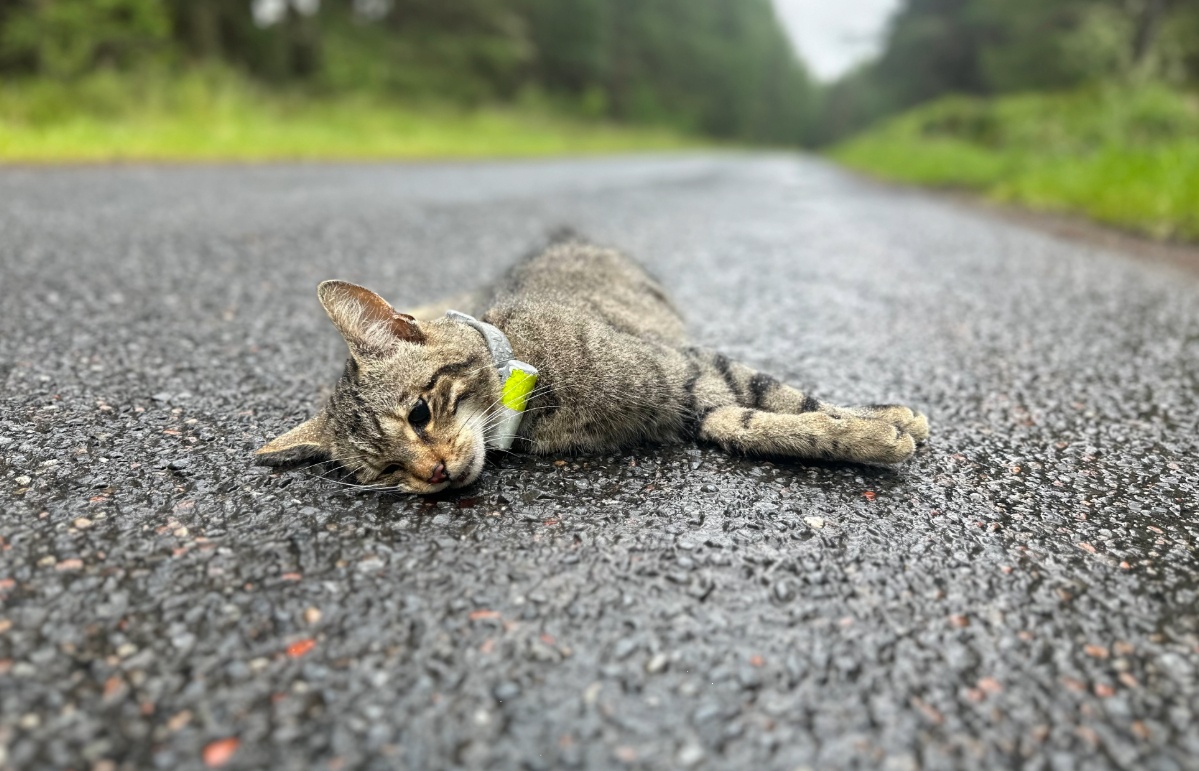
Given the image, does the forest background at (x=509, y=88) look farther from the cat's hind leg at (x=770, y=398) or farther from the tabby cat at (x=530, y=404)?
the tabby cat at (x=530, y=404)

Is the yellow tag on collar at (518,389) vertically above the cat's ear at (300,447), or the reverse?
the yellow tag on collar at (518,389)

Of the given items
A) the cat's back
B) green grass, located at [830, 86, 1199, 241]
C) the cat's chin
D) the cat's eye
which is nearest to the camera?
the cat's chin

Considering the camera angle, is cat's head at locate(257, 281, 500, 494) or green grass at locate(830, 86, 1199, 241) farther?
green grass at locate(830, 86, 1199, 241)

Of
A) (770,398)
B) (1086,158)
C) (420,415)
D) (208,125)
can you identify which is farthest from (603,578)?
(208,125)

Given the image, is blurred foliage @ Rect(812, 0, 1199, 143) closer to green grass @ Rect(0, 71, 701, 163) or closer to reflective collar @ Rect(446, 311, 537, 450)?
green grass @ Rect(0, 71, 701, 163)

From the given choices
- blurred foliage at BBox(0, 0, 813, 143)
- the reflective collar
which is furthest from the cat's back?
blurred foliage at BBox(0, 0, 813, 143)

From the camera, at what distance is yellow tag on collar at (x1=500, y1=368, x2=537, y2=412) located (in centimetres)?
228

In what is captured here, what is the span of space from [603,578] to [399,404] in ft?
3.21

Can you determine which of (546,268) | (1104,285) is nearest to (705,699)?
(546,268)

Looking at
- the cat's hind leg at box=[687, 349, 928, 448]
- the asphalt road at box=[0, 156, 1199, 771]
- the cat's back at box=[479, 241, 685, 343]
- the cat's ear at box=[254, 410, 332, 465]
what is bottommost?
the asphalt road at box=[0, 156, 1199, 771]

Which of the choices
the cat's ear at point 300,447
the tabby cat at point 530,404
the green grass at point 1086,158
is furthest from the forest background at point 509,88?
the cat's ear at point 300,447

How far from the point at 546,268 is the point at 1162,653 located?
2.69m

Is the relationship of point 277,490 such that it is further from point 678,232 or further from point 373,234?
point 678,232

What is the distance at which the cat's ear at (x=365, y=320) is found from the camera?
230 centimetres
